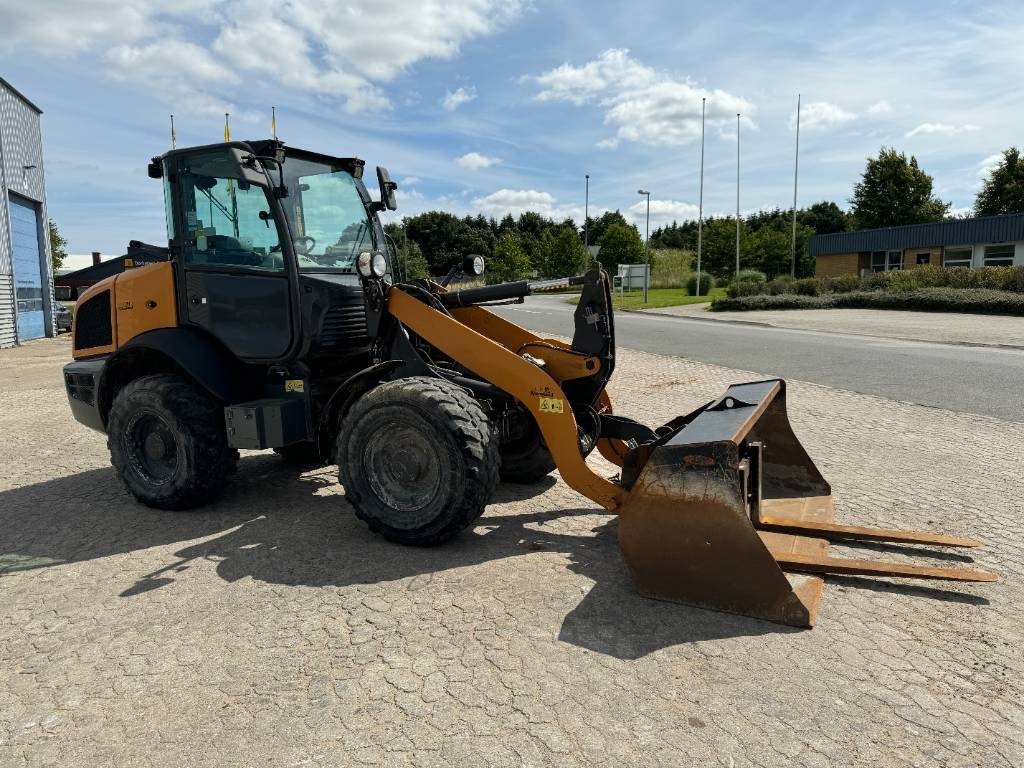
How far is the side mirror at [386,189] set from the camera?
18.8 ft

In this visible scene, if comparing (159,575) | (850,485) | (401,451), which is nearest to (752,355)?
(850,485)

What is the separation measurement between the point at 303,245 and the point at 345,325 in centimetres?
64

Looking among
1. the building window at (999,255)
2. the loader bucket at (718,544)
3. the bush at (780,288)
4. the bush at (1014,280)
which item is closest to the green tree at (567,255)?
the bush at (780,288)

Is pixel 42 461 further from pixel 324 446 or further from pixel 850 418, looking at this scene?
pixel 850 418

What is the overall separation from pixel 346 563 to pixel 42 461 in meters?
4.92

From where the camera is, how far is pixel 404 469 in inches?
183

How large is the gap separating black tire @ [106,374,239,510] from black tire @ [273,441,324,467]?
1177 millimetres

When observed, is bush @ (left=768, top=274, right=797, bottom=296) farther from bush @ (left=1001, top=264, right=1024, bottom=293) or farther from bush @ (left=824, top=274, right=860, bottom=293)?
bush @ (left=1001, top=264, right=1024, bottom=293)

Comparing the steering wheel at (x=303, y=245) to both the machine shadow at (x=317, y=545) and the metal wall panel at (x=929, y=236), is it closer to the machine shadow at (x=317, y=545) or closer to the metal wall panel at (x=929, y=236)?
the machine shadow at (x=317, y=545)

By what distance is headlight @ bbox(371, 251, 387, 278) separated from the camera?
5145 mm

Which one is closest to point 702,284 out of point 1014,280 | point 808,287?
point 808,287

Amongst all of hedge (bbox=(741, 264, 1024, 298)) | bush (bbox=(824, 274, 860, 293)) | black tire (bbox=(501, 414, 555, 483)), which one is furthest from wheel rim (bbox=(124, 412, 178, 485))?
bush (bbox=(824, 274, 860, 293))

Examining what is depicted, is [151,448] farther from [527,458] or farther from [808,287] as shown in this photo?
[808,287]

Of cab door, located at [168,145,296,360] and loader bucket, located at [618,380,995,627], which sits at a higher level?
cab door, located at [168,145,296,360]
